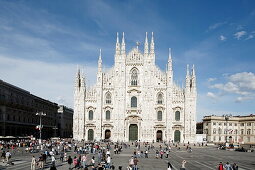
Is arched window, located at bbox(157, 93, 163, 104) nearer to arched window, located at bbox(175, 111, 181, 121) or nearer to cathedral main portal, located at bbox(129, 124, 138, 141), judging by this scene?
arched window, located at bbox(175, 111, 181, 121)

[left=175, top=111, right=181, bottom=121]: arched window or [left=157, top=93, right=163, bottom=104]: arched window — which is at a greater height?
[left=157, top=93, right=163, bottom=104]: arched window

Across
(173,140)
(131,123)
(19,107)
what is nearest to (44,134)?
(19,107)

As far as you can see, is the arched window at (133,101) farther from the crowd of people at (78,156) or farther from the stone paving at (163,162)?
the stone paving at (163,162)

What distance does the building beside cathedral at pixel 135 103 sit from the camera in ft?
246

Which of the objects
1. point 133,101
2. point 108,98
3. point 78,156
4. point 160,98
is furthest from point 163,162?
point 108,98

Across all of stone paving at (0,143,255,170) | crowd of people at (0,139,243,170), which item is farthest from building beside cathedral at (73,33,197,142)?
stone paving at (0,143,255,170)

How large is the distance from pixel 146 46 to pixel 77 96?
68.1 feet

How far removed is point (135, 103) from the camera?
251ft

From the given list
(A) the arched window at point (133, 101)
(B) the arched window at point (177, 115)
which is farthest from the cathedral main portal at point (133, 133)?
(B) the arched window at point (177, 115)

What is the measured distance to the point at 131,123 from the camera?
250 ft

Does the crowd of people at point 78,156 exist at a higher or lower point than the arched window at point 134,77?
lower

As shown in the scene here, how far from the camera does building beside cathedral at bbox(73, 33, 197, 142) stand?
75.0 metres

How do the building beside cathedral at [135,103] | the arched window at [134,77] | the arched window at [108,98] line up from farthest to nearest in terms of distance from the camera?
the arched window at [134,77] → the arched window at [108,98] → the building beside cathedral at [135,103]

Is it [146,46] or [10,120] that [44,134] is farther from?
[146,46]
